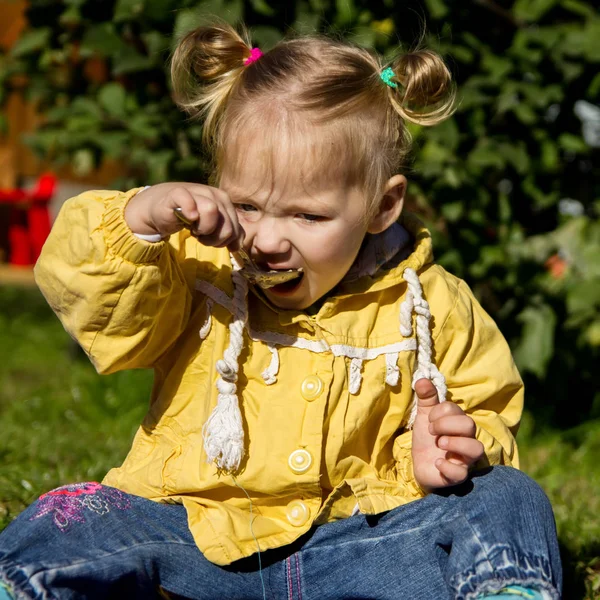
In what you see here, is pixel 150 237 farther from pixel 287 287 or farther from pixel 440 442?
pixel 440 442

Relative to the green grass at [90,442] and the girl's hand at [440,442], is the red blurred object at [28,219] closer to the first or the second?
the green grass at [90,442]

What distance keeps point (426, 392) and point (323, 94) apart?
63 cm

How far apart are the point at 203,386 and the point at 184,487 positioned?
0.21 metres

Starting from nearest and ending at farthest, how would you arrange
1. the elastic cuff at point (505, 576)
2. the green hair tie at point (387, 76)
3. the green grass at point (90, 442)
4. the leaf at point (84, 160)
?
the elastic cuff at point (505, 576), the green hair tie at point (387, 76), the green grass at point (90, 442), the leaf at point (84, 160)

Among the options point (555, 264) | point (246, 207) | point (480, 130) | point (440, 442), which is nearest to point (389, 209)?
point (246, 207)

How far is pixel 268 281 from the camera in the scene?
6.09 ft

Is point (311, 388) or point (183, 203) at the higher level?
point (183, 203)

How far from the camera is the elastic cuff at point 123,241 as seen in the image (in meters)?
1.73

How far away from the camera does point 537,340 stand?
3150mm

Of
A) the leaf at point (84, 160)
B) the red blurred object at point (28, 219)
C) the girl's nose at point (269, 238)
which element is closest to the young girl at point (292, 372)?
the girl's nose at point (269, 238)

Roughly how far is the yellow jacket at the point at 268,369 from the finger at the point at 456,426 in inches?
6.0

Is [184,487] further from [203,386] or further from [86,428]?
[86,428]

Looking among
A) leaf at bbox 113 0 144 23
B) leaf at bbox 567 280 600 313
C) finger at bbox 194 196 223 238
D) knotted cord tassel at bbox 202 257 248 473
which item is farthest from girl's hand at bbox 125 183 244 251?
leaf at bbox 567 280 600 313

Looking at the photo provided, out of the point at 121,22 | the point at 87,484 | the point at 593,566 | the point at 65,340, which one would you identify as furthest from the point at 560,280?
the point at 65,340
